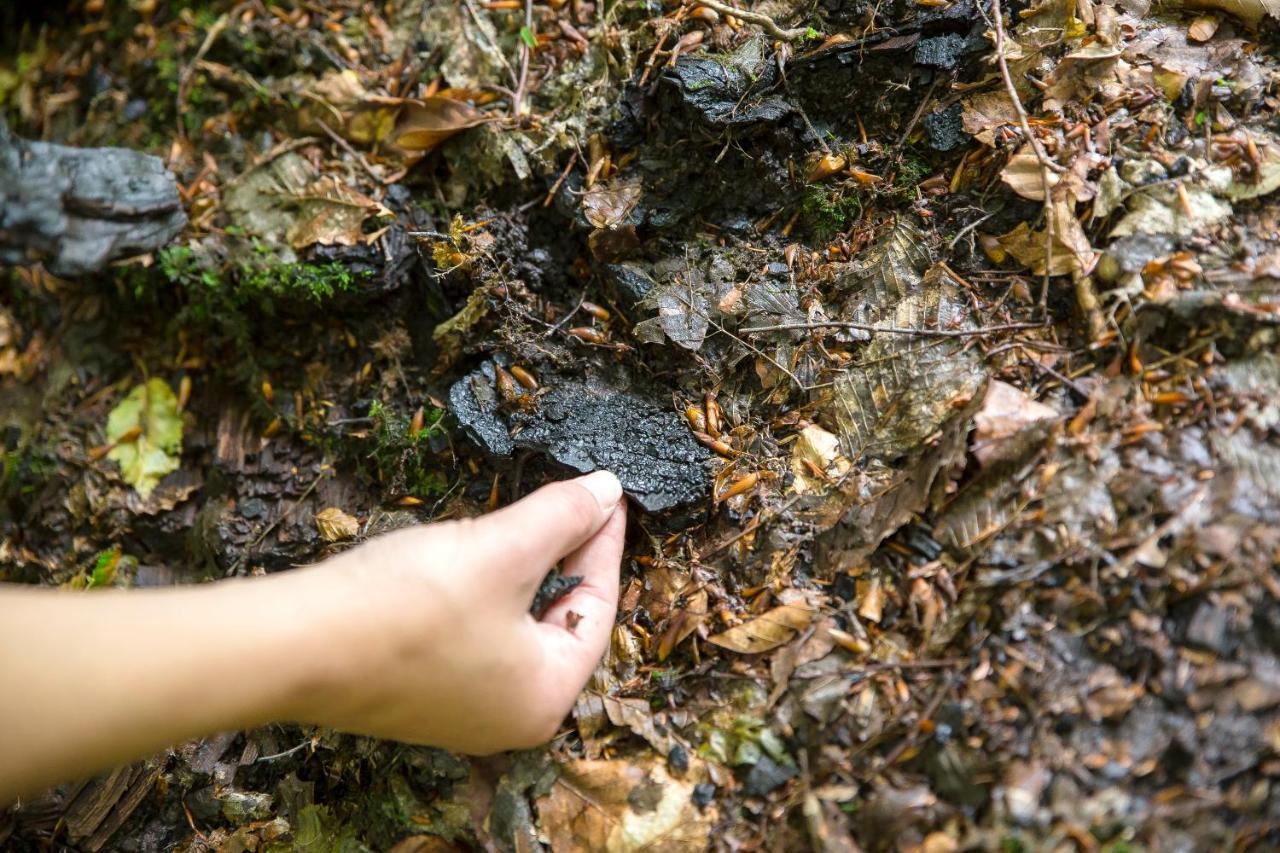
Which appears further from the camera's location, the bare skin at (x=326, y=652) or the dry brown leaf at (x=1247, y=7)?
the dry brown leaf at (x=1247, y=7)

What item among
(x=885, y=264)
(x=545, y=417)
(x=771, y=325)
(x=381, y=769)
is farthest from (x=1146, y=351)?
(x=381, y=769)

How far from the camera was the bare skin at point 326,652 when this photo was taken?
184 centimetres

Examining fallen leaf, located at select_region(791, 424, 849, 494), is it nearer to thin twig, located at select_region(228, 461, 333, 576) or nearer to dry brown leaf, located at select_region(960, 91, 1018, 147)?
dry brown leaf, located at select_region(960, 91, 1018, 147)

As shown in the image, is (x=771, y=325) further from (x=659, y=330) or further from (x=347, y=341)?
(x=347, y=341)

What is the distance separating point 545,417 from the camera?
3.21m

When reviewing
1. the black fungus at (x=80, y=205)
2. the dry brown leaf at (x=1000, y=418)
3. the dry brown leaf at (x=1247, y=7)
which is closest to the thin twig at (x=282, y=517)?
the black fungus at (x=80, y=205)

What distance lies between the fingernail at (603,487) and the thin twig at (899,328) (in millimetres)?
833

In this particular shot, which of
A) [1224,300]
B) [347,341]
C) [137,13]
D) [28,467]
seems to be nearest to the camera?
[1224,300]

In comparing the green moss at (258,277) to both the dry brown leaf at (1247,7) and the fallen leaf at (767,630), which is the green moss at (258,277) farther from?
the dry brown leaf at (1247,7)

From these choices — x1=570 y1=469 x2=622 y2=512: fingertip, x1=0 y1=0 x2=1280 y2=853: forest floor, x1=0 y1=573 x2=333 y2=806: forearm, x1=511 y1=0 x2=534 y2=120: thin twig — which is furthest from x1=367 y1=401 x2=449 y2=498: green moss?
x1=511 y1=0 x2=534 y2=120: thin twig

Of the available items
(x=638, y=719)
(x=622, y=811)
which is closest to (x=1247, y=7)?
(x=638, y=719)

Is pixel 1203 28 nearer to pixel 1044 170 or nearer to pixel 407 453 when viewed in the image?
pixel 1044 170

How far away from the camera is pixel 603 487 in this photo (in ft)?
9.48

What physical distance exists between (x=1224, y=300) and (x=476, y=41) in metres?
3.37
